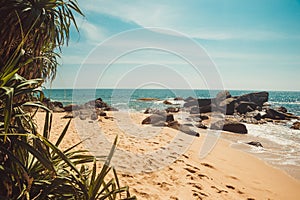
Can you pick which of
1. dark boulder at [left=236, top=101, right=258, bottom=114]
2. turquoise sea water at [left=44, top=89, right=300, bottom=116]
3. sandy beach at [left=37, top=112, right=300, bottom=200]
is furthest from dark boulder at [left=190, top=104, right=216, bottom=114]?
sandy beach at [left=37, top=112, right=300, bottom=200]

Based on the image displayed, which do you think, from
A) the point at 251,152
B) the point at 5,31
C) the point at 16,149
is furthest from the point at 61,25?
the point at 251,152

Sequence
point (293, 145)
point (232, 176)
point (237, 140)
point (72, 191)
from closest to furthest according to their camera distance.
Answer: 1. point (72, 191)
2. point (232, 176)
3. point (293, 145)
4. point (237, 140)

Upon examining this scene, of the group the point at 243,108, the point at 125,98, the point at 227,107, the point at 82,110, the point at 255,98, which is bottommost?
the point at 125,98

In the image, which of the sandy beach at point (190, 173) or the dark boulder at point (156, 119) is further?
the dark boulder at point (156, 119)

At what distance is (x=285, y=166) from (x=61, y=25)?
8106 mm

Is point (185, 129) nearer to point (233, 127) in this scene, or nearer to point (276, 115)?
point (233, 127)

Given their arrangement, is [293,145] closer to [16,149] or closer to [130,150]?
[130,150]

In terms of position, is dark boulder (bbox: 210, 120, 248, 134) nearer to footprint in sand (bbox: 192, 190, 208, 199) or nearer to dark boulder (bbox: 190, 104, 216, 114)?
dark boulder (bbox: 190, 104, 216, 114)

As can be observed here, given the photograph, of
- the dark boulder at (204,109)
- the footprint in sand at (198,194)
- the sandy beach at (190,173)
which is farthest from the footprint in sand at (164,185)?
the dark boulder at (204,109)

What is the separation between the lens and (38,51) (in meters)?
2.69

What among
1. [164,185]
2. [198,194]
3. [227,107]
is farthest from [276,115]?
[164,185]

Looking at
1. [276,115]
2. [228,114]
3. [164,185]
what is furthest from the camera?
[228,114]

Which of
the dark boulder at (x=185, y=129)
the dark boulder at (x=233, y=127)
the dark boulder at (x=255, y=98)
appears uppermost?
the dark boulder at (x=255, y=98)

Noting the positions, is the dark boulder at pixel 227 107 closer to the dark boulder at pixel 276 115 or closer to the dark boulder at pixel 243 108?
the dark boulder at pixel 243 108
